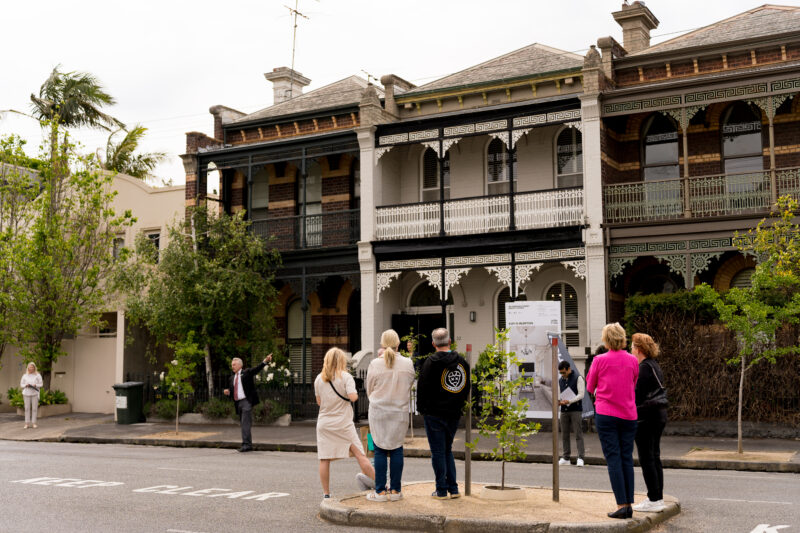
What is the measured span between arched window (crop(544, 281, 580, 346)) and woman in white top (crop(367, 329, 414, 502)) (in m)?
13.1

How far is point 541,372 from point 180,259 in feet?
34.7

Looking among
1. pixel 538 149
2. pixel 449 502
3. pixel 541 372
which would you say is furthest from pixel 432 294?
pixel 449 502

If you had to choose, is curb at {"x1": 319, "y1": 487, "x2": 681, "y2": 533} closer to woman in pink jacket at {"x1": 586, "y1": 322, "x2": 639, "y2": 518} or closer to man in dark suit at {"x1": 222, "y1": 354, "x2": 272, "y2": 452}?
woman in pink jacket at {"x1": 586, "y1": 322, "x2": 639, "y2": 518}

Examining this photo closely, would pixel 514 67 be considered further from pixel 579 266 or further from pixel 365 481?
pixel 365 481

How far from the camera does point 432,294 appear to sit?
24.1m

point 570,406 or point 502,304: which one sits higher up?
point 502,304

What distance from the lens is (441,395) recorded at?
891 centimetres

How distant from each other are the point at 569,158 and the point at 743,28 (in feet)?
16.7

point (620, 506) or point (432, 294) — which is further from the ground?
point (432, 294)

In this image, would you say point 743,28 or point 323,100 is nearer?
point 743,28

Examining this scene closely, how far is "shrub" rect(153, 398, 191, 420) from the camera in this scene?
2216cm

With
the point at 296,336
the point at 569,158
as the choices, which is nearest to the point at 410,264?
the point at 569,158

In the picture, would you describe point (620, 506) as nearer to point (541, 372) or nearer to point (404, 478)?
point (404, 478)

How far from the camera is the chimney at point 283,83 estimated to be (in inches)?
1187
